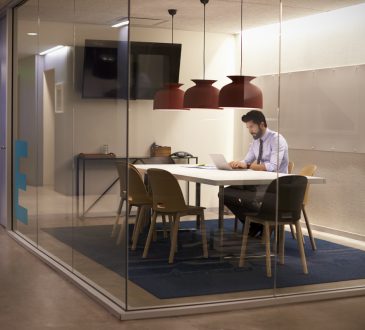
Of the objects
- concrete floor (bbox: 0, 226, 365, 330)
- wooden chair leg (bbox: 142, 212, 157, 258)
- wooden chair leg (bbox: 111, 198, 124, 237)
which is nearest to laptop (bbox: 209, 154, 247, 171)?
wooden chair leg (bbox: 142, 212, 157, 258)

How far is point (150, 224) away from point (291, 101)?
1391 millimetres

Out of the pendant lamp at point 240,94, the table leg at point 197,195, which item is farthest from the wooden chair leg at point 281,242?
the pendant lamp at point 240,94

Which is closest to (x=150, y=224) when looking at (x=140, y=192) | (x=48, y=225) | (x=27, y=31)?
(x=140, y=192)

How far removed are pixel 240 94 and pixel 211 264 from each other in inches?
49.0

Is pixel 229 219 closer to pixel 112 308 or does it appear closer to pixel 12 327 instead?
pixel 112 308

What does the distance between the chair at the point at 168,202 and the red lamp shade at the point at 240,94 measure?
0.65m

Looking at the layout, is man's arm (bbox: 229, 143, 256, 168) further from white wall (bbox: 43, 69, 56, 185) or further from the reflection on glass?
the reflection on glass

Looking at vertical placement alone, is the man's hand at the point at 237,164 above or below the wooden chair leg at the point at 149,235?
above

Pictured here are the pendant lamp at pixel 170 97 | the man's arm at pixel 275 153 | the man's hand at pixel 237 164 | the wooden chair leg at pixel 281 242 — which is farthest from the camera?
the wooden chair leg at pixel 281 242

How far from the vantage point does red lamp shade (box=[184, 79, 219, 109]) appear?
5.27 meters

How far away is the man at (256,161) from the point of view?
549 cm

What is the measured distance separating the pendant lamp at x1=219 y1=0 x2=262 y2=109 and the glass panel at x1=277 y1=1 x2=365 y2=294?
255 millimetres

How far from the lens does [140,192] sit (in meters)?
5.42

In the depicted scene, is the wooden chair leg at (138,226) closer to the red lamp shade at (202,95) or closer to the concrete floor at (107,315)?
the concrete floor at (107,315)
